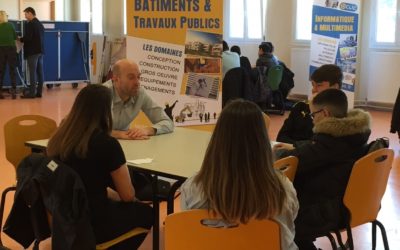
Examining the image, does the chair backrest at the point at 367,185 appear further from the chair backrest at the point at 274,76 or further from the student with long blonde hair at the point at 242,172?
the chair backrest at the point at 274,76

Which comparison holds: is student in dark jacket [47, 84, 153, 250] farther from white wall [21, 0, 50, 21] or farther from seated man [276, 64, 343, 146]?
white wall [21, 0, 50, 21]

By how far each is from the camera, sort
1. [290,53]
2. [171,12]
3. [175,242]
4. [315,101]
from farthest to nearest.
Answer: [290,53] → [171,12] → [315,101] → [175,242]

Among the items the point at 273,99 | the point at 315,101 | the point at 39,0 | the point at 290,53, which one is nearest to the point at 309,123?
the point at 315,101

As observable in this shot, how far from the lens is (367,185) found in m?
2.68

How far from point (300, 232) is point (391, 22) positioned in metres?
7.79

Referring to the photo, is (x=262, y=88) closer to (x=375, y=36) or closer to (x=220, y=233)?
(x=375, y=36)

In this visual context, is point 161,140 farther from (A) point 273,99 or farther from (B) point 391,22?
(B) point 391,22

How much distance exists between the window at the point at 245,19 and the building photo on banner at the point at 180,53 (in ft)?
21.2

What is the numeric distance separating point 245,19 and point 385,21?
310cm

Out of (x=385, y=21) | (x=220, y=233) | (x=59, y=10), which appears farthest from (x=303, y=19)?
(x=220, y=233)

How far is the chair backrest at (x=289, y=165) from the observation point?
2604mm

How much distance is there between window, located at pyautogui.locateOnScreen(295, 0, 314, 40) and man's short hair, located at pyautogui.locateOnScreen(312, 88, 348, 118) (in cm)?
803

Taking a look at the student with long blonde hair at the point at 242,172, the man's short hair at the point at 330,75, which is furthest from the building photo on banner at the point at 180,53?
the student with long blonde hair at the point at 242,172

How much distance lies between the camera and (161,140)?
3.54 meters
